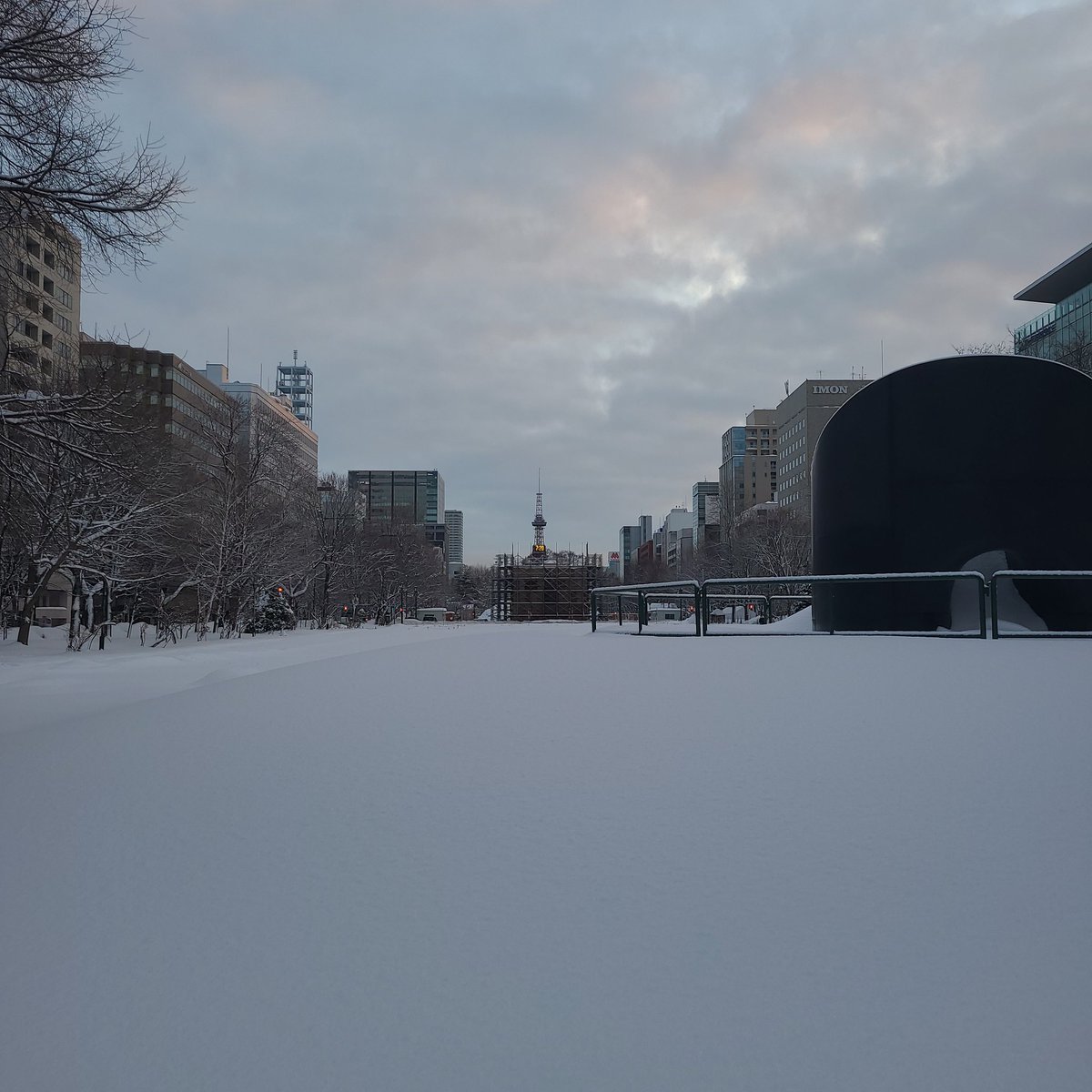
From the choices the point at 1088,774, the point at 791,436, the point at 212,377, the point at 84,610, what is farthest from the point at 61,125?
the point at 791,436

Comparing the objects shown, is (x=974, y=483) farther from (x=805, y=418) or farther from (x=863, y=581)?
(x=805, y=418)

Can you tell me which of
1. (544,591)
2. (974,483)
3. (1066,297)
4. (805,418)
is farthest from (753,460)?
(974,483)

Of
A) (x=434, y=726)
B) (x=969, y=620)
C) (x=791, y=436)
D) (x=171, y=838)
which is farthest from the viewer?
(x=791, y=436)

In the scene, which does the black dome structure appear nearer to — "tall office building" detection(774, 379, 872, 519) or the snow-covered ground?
the snow-covered ground

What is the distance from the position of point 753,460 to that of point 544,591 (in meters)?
106

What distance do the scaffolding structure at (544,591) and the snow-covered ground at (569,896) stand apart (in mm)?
51815

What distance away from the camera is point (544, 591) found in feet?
190

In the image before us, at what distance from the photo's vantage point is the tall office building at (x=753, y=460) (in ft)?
496

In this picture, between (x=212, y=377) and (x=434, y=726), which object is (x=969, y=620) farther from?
(x=212, y=377)

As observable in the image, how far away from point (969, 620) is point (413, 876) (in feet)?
30.5

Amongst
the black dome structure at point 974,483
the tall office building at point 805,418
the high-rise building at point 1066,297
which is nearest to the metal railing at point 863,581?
the black dome structure at point 974,483

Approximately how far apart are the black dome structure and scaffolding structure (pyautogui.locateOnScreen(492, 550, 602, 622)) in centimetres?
4592

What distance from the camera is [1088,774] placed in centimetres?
412

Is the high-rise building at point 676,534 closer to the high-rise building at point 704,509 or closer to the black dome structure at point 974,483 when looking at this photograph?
the high-rise building at point 704,509
